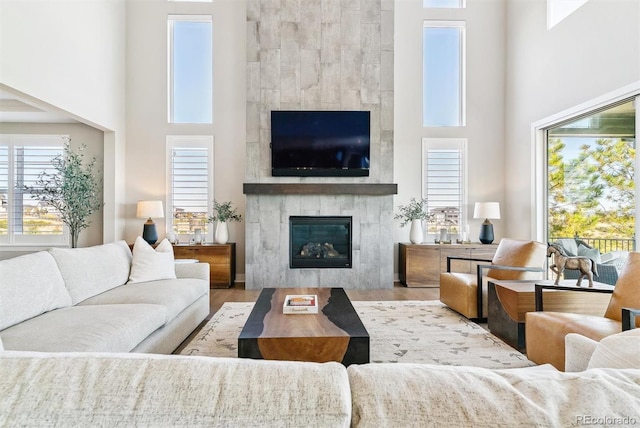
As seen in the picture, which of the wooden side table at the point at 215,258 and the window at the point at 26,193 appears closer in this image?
the wooden side table at the point at 215,258

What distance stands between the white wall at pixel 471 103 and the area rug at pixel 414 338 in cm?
211

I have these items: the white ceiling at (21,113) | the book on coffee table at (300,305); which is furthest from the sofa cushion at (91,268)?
the white ceiling at (21,113)

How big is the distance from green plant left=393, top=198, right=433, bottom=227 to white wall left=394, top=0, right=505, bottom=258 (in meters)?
0.13

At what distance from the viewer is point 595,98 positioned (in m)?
3.92

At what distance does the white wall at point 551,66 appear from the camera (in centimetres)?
363

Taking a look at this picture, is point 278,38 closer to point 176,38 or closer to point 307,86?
point 307,86

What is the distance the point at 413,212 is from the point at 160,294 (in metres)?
3.87

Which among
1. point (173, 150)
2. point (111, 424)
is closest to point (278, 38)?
point (173, 150)

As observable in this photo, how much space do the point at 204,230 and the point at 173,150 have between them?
4.59 feet

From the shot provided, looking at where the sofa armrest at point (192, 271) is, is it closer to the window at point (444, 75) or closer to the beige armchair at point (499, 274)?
the beige armchair at point (499, 274)

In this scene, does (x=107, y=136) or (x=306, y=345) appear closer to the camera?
(x=306, y=345)

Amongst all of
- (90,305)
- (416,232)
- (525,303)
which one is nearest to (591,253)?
(525,303)

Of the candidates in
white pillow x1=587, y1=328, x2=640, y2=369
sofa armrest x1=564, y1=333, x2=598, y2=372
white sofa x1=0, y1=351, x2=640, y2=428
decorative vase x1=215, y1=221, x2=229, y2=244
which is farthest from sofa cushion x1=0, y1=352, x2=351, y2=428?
decorative vase x1=215, y1=221, x2=229, y2=244

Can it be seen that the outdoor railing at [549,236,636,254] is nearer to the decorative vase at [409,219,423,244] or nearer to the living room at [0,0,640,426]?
the living room at [0,0,640,426]
